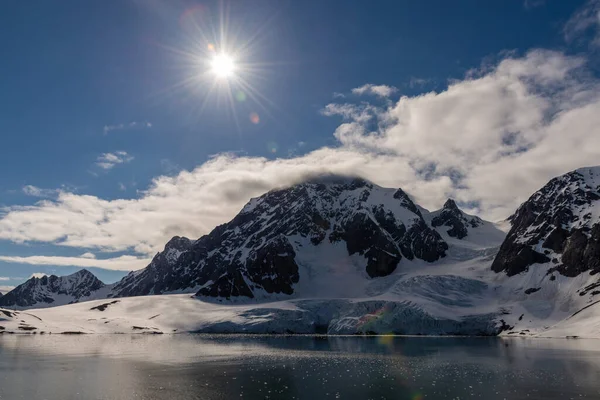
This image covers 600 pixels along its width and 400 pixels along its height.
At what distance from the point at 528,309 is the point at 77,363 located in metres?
164

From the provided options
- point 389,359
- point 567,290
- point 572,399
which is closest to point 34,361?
point 389,359

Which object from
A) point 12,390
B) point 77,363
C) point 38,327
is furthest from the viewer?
point 38,327

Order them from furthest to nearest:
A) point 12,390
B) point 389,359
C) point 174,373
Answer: point 389,359, point 174,373, point 12,390

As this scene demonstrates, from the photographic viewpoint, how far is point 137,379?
6538 cm

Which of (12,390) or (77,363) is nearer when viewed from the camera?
(12,390)

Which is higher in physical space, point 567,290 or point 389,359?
point 567,290

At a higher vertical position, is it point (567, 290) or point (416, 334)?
point (567, 290)

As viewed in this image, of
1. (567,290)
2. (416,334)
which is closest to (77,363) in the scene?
(416,334)

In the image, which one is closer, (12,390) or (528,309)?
(12,390)

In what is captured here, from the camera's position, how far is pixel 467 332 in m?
184

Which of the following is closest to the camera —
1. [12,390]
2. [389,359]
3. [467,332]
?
[12,390]

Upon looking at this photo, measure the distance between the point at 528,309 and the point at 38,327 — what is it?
19434 centimetres

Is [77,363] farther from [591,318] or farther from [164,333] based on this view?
[591,318]

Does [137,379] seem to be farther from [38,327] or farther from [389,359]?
[38,327]
